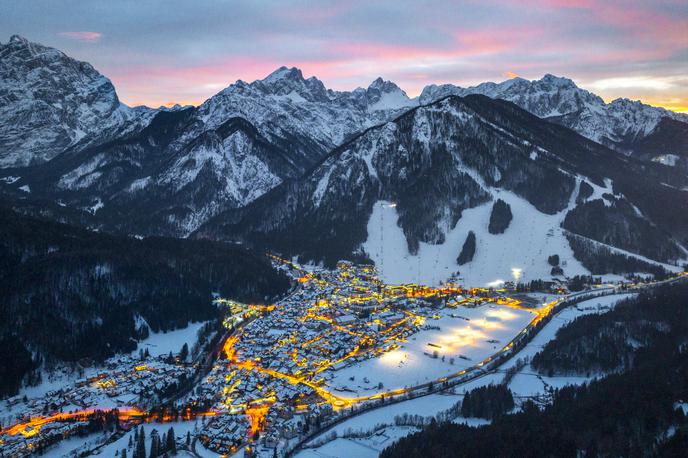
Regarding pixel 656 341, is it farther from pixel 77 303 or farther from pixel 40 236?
pixel 40 236

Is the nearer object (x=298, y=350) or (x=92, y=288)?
(x=298, y=350)

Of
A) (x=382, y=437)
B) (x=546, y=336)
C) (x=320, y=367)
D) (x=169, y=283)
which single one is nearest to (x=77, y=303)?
(x=169, y=283)

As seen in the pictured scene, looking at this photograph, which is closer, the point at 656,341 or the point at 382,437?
the point at 382,437

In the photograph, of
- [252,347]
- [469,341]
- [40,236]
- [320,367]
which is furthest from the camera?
[40,236]

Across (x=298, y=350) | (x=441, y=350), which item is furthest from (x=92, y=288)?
(x=441, y=350)

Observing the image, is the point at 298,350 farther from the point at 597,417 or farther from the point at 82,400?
the point at 597,417

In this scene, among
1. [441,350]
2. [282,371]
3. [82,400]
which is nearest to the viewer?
[82,400]

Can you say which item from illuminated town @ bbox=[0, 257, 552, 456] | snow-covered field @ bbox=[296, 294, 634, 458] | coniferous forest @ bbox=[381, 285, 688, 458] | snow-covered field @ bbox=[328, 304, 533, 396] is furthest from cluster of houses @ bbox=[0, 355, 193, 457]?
coniferous forest @ bbox=[381, 285, 688, 458]

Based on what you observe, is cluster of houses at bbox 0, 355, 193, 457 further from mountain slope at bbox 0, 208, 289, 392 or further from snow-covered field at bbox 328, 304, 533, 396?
snow-covered field at bbox 328, 304, 533, 396
